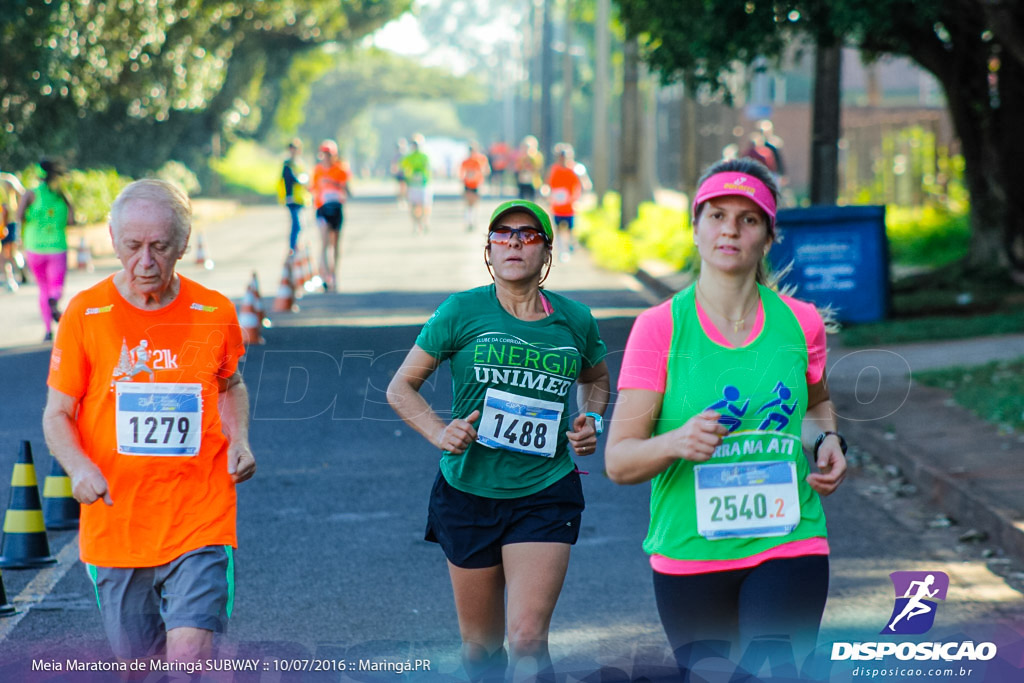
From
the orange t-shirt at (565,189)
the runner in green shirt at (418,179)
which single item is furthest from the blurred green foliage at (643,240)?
the runner in green shirt at (418,179)

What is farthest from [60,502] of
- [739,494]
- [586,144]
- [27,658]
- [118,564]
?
[586,144]

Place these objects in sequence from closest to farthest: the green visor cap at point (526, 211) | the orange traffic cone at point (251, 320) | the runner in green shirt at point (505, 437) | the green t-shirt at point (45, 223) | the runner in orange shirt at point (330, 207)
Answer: the runner in green shirt at point (505, 437), the green visor cap at point (526, 211), the orange traffic cone at point (251, 320), the green t-shirt at point (45, 223), the runner in orange shirt at point (330, 207)

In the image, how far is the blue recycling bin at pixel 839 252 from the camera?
15.4 meters

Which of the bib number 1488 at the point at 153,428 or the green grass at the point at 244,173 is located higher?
the green grass at the point at 244,173

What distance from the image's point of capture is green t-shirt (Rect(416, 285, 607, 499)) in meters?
4.39

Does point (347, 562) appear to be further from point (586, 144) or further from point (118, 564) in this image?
point (586, 144)

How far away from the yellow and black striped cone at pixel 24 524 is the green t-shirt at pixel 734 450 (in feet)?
13.6

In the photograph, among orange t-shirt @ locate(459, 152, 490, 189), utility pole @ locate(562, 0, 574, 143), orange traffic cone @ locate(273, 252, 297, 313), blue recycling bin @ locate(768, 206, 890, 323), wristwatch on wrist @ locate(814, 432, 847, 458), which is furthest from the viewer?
utility pole @ locate(562, 0, 574, 143)

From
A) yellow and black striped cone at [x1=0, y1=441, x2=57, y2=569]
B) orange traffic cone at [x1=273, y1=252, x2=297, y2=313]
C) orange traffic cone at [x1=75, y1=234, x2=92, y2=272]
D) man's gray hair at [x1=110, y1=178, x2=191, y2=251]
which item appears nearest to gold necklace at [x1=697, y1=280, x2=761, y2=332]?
man's gray hair at [x1=110, y1=178, x2=191, y2=251]

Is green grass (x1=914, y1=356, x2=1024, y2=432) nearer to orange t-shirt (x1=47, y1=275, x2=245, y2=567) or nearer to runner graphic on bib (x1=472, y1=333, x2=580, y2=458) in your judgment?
runner graphic on bib (x1=472, y1=333, x2=580, y2=458)

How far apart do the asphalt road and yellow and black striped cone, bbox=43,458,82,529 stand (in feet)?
0.35

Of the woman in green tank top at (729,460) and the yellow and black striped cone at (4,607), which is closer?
the woman in green tank top at (729,460)

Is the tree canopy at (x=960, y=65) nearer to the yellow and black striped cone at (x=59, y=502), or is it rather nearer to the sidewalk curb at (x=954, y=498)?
the sidewalk curb at (x=954, y=498)

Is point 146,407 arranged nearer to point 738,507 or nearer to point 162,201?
point 162,201
